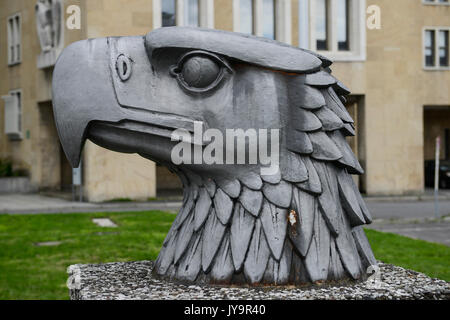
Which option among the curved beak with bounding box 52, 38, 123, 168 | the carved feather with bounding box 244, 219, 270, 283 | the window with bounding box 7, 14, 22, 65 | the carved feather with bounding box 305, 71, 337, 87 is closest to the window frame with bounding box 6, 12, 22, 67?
the window with bounding box 7, 14, 22, 65

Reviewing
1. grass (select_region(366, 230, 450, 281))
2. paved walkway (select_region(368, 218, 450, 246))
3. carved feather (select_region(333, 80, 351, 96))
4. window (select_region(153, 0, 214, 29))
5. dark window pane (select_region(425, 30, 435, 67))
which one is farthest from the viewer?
dark window pane (select_region(425, 30, 435, 67))

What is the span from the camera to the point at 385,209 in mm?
15031

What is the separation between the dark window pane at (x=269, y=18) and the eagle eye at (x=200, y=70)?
15879mm

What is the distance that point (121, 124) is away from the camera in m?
2.54

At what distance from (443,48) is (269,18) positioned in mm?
7480

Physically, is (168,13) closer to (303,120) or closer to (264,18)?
(264,18)

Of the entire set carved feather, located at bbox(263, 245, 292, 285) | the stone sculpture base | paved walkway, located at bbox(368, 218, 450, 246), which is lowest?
paved walkway, located at bbox(368, 218, 450, 246)

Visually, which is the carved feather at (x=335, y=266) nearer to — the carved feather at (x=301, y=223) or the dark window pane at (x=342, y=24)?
the carved feather at (x=301, y=223)

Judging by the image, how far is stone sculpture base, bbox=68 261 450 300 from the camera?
2.38m

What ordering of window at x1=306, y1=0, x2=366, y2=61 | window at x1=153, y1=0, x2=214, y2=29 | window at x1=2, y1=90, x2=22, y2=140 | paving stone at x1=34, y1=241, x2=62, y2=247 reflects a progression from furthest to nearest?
window at x1=2, y1=90, x2=22, y2=140
window at x1=306, y1=0, x2=366, y2=61
window at x1=153, y1=0, x2=214, y2=29
paving stone at x1=34, y1=241, x2=62, y2=247

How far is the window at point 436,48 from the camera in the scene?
21.0 metres

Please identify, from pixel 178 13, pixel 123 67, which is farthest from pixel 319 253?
pixel 178 13

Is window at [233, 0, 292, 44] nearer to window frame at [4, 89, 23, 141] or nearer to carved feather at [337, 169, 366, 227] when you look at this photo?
window frame at [4, 89, 23, 141]

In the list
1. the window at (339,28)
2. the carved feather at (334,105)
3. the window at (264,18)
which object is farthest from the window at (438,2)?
the carved feather at (334,105)
